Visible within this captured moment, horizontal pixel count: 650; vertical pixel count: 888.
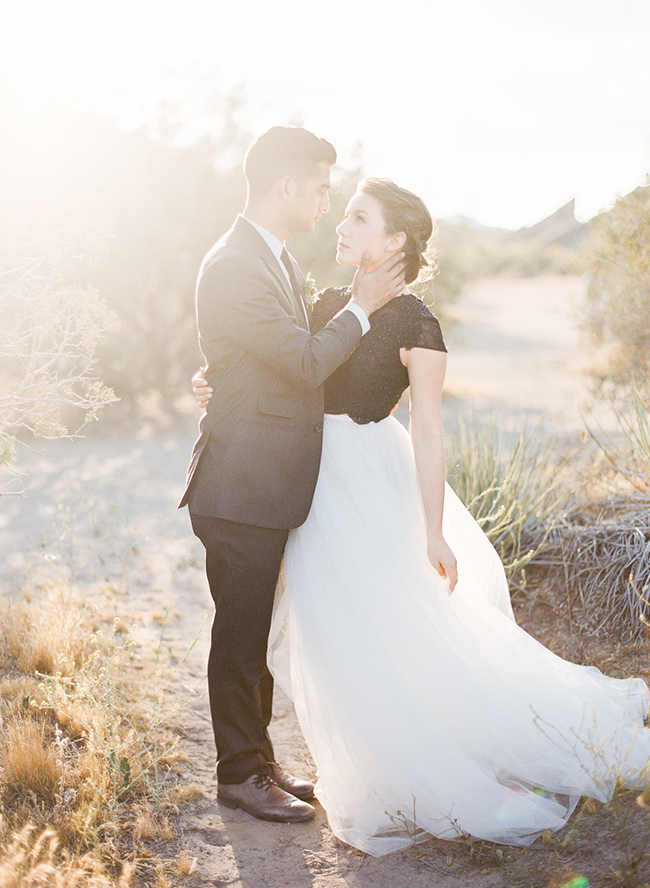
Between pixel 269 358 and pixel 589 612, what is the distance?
8.56 feet

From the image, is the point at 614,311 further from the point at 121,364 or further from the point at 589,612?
the point at 121,364

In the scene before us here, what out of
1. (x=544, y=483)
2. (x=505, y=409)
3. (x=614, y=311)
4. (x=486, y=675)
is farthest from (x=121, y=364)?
(x=486, y=675)

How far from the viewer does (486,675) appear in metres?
2.88

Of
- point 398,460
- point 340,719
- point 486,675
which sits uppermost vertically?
point 398,460

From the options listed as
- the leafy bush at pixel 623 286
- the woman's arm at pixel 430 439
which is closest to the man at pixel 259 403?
the woman's arm at pixel 430 439

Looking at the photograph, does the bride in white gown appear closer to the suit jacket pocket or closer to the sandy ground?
the sandy ground

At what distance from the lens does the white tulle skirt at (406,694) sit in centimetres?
270

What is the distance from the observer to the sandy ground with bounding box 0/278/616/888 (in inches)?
106

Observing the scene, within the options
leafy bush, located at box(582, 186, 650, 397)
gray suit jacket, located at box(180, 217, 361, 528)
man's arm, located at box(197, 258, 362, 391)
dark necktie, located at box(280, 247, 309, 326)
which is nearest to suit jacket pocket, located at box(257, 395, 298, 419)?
gray suit jacket, located at box(180, 217, 361, 528)

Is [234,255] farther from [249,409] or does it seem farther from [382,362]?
[382,362]

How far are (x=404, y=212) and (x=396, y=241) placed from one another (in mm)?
109

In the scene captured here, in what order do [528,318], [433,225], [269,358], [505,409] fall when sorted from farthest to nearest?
[528,318]
[505,409]
[433,225]
[269,358]

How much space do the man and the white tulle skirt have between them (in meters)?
0.16

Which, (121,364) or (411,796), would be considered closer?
(411,796)
